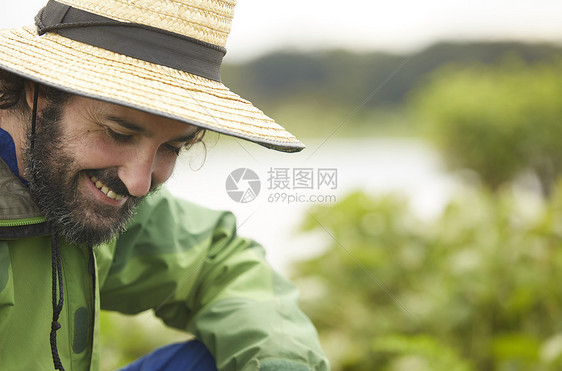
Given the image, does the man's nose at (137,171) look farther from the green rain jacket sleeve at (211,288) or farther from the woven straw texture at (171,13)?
the green rain jacket sleeve at (211,288)

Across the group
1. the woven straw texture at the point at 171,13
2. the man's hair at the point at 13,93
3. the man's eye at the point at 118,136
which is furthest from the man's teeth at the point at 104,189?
the woven straw texture at the point at 171,13

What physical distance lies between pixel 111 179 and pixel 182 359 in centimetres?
57

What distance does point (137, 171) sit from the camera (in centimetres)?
135

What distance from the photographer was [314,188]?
1825 mm

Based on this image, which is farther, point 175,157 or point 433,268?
point 433,268

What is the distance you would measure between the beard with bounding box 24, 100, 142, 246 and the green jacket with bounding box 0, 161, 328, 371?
4 cm

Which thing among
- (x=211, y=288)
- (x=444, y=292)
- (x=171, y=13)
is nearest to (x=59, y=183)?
(x=171, y=13)

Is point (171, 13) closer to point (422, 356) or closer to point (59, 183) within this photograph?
point (59, 183)

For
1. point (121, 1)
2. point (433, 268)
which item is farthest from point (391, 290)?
point (121, 1)

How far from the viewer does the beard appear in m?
1.40

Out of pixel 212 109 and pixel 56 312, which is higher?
pixel 212 109

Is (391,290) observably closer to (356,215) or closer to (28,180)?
(356,215)

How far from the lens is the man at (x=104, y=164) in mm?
1295

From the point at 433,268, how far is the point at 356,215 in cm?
58
